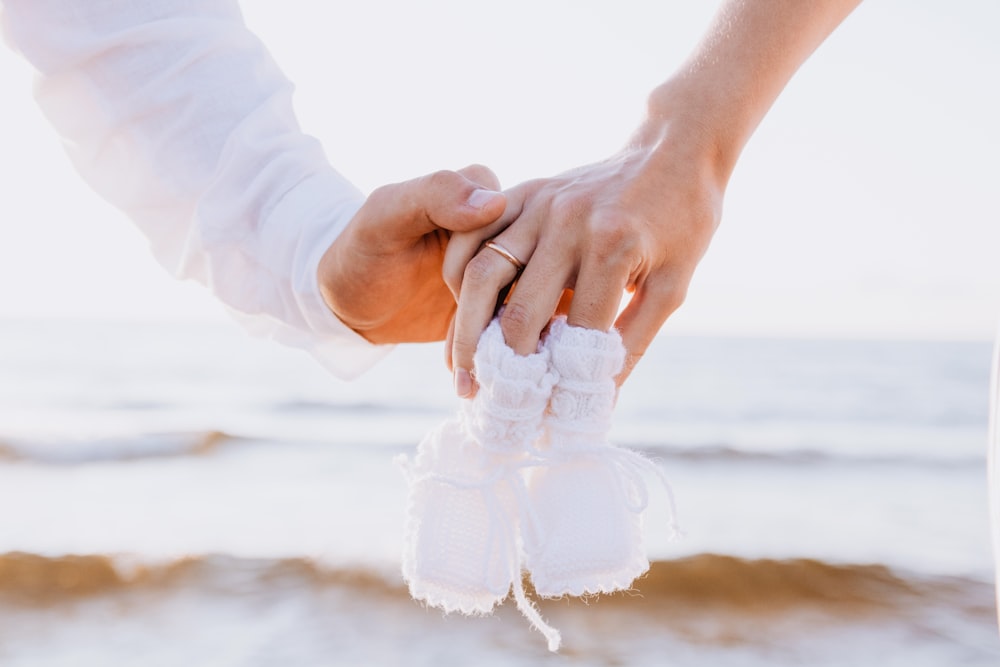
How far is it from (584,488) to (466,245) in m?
0.45

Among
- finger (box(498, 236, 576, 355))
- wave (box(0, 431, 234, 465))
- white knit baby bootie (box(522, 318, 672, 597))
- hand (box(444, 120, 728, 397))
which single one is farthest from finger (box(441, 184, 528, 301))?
wave (box(0, 431, 234, 465))

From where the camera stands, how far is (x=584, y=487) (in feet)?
3.67

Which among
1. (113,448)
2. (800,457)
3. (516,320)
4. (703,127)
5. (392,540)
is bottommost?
(113,448)

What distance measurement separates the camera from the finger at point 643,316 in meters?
1.25

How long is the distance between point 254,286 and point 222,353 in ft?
47.7

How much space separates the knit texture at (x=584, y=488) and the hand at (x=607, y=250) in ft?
0.18

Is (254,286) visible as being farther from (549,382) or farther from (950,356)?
(950,356)

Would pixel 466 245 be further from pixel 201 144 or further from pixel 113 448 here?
pixel 113 448

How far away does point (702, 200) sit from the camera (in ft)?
4.17

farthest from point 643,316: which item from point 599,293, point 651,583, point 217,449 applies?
point 217,449

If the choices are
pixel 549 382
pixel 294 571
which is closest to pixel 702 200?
pixel 549 382

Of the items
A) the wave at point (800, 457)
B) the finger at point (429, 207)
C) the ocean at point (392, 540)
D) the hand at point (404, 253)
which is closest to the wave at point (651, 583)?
the ocean at point (392, 540)

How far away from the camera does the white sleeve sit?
159 cm

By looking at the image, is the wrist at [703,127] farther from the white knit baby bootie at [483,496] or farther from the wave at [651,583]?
the wave at [651,583]
